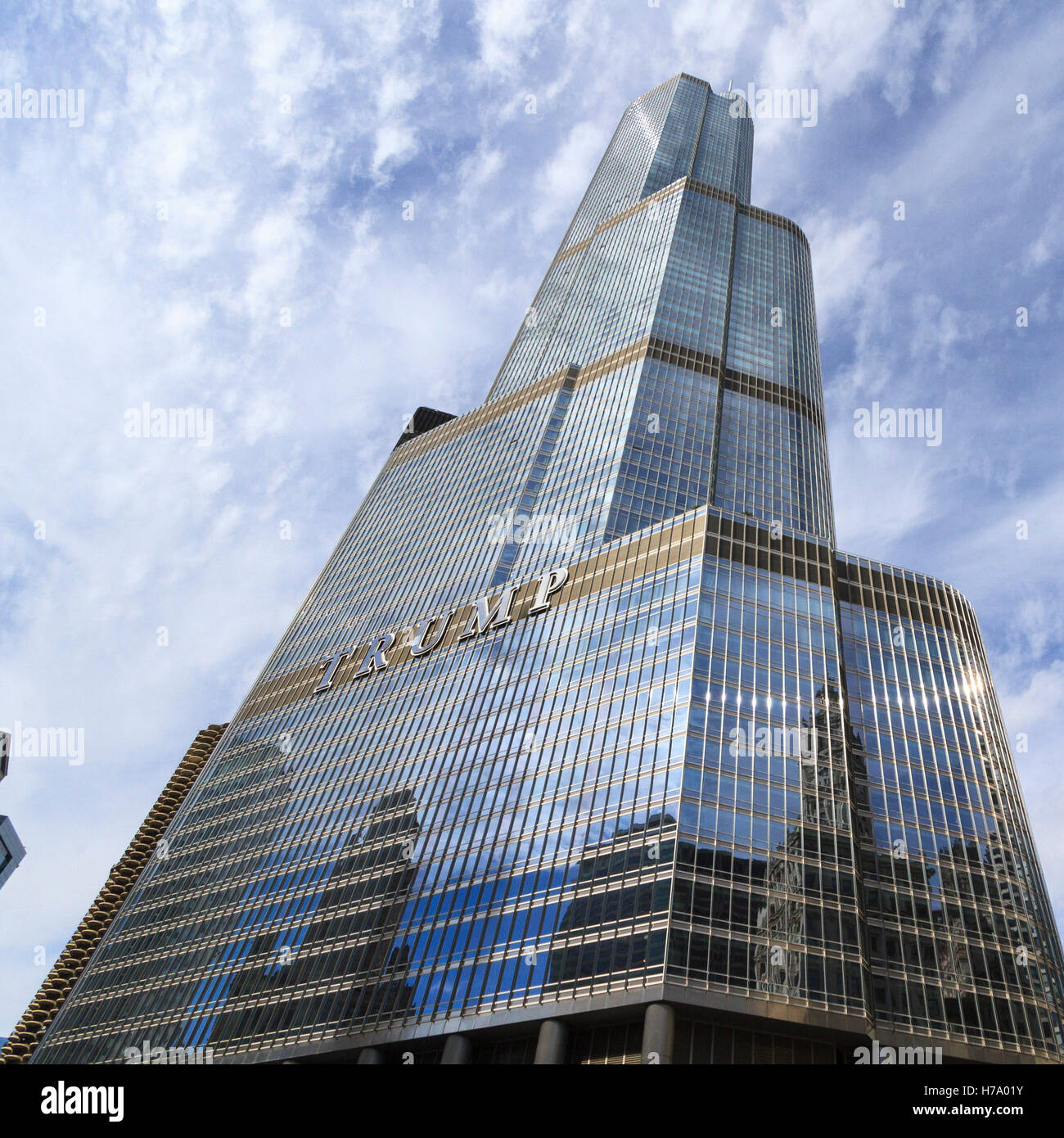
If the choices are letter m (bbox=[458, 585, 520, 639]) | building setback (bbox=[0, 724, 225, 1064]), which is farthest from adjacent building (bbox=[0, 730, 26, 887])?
building setback (bbox=[0, 724, 225, 1064])

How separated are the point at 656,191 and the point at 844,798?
13940 cm

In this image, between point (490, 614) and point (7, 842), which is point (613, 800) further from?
point (7, 842)

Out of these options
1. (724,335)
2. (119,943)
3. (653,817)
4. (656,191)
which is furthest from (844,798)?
(656,191)

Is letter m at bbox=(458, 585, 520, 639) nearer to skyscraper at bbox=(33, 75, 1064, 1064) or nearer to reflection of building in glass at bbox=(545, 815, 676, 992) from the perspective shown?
skyscraper at bbox=(33, 75, 1064, 1064)

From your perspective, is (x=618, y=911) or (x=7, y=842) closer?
(x=618, y=911)

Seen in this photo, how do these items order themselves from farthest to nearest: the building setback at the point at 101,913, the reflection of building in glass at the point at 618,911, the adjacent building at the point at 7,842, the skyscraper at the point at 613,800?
the building setback at the point at 101,913 < the adjacent building at the point at 7,842 < the skyscraper at the point at 613,800 < the reflection of building in glass at the point at 618,911

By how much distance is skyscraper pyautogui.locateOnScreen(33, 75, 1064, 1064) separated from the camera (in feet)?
204

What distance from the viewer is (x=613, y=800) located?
7056cm

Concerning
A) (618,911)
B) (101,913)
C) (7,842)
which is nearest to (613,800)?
(618,911)

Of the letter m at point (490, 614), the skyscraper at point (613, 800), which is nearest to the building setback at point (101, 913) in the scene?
the skyscraper at point (613, 800)

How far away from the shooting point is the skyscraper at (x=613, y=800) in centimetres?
6216

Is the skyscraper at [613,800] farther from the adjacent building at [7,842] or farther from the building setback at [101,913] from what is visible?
the building setback at [101,913]

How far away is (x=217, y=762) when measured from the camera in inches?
4715
